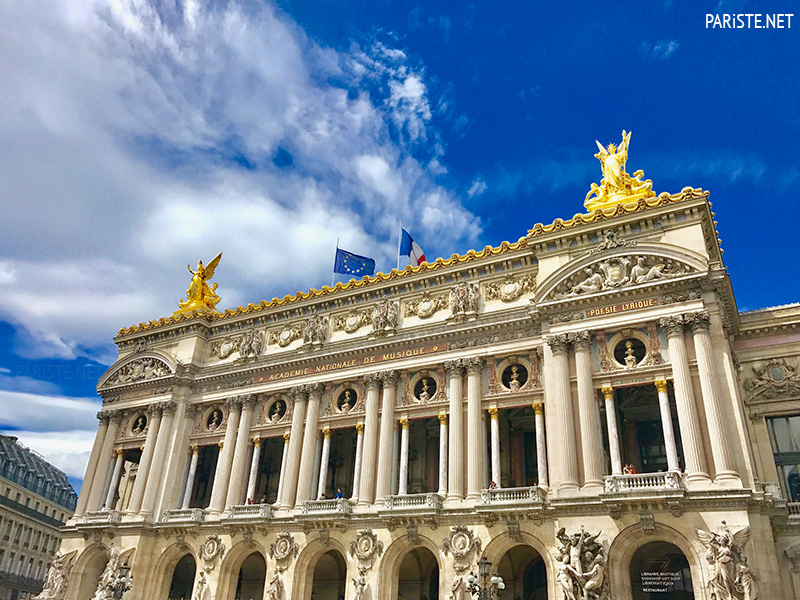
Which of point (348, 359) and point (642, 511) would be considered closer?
point (642, 511)

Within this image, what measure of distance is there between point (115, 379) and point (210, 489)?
36.6 feet

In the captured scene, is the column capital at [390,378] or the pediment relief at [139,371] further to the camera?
the pediment relief at [139,371]

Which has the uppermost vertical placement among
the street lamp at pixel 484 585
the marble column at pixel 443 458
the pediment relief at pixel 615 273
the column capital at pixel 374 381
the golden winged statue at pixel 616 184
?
the golden winged statue at pixel 616 184

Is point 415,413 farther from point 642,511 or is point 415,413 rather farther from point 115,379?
point 115,379

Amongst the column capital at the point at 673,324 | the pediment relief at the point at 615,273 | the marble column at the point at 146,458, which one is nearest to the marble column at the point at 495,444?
the pediment relief at the point at 615,273

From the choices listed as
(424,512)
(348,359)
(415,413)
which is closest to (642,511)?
(424,512)

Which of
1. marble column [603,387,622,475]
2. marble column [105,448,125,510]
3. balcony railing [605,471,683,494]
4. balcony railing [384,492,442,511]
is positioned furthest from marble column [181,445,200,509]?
balcony railing [605,471,683,494]

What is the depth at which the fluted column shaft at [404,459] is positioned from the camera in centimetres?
3528

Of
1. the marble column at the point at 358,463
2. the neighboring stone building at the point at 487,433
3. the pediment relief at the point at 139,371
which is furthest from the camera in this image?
the pediment relief at the point at 139,371

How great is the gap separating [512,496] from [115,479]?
2890 centimetres

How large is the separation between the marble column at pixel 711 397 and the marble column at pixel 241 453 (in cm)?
2685

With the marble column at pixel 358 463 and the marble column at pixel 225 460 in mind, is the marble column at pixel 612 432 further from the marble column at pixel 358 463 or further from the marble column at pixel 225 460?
the marble column at pixel 225 460

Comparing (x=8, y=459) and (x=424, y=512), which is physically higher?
(x=8, y=459)

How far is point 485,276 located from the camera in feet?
126
